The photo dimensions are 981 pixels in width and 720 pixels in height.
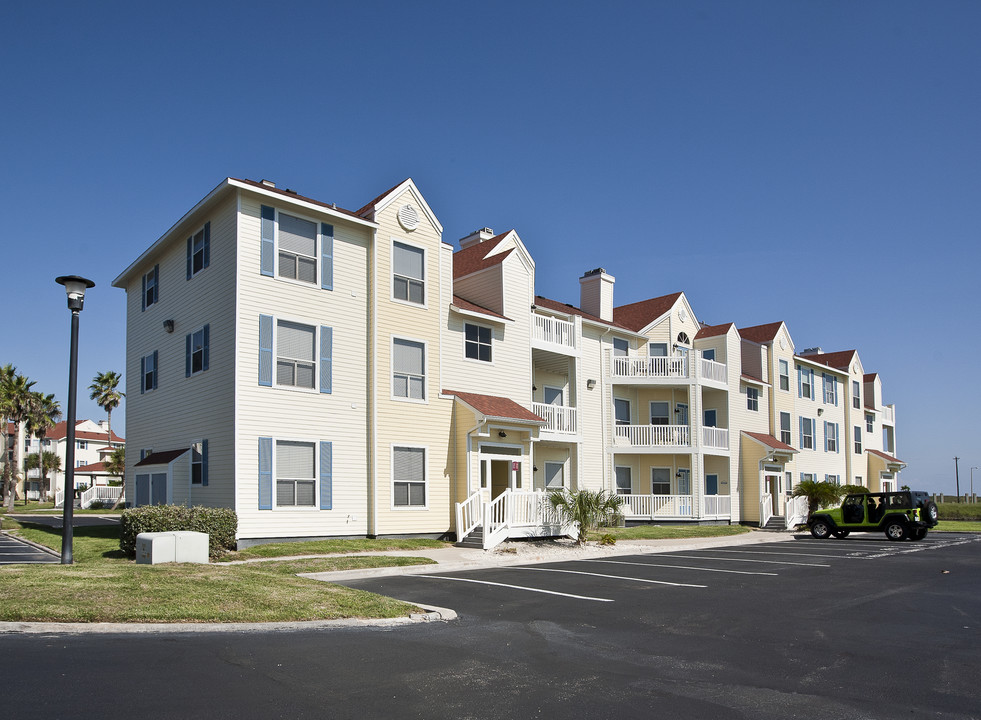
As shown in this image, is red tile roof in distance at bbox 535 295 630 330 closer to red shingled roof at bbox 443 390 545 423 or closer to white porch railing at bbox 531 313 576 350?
white porch railing at bbox 531 313 576 350

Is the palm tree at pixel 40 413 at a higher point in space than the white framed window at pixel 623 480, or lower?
higher

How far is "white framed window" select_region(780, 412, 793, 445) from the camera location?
141 feet

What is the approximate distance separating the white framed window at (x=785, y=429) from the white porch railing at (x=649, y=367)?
10.0 meters

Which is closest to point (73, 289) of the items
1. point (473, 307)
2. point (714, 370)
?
point (473, 307)

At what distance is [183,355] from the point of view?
951 inches

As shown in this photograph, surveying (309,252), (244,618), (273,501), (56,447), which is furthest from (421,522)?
(56,447)

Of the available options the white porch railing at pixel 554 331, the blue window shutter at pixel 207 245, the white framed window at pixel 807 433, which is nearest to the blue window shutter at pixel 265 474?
the blue window shutter at pixel 207 245

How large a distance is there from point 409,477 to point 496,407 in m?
3.83

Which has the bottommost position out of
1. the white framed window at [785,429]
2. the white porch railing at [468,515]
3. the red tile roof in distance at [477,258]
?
the white porch railing at [468,515]

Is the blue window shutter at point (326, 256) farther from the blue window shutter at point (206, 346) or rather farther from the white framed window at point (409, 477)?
the white framed window at point (409, 477)

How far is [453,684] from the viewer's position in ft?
25.1

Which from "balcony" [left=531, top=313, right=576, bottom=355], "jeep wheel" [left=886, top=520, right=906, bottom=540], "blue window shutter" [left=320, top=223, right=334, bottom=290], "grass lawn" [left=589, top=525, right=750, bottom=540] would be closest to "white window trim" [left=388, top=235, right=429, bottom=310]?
"blue window shutter" [left=320, top=223, right=334, bottom=290]

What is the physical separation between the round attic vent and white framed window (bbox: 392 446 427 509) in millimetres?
6849

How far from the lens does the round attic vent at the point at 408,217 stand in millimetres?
24844
